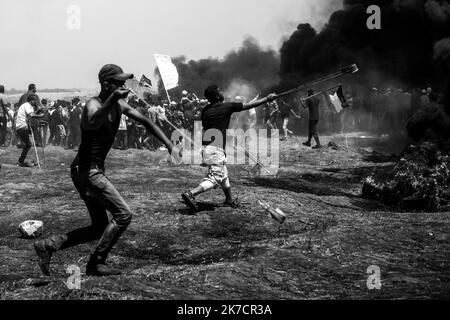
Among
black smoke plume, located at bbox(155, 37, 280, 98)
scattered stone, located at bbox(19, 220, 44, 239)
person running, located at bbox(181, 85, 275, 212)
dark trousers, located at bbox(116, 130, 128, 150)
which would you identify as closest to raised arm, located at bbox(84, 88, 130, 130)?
scattered stone, located at bbox(19, 220, 44, 239)

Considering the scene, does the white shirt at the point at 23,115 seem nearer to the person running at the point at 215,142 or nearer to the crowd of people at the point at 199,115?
the crowd of people at the point at 199,115

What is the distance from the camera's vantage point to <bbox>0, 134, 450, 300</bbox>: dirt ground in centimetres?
651

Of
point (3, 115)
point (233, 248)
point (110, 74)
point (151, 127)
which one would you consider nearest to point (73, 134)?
point (3, 115)

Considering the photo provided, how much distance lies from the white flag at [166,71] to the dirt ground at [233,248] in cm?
979

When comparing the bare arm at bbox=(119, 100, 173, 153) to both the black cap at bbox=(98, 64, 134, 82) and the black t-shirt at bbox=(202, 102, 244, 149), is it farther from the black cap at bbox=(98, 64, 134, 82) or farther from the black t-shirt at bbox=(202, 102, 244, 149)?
the black t-shirt at bbox=(202, 102, 244, 149)

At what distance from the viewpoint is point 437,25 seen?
3288 cm

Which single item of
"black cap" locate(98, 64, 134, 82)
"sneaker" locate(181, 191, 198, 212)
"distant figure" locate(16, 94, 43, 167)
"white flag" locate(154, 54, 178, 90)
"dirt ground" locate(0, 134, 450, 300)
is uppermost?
"white flag" locate(154, 54, 178, 90)

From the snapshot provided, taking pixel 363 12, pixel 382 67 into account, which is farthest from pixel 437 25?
pixel 363 12

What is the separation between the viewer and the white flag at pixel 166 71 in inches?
909

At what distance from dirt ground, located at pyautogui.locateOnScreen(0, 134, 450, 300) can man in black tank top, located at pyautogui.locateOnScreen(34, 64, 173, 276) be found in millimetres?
320
